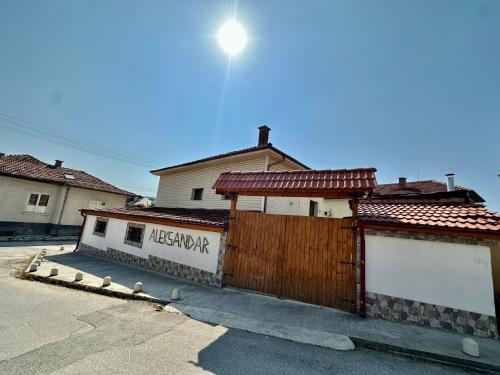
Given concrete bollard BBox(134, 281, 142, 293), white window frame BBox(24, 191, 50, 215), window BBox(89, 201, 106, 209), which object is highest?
window BBox(89, 201, 106, 209)

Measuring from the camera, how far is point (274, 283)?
7137 millimetres

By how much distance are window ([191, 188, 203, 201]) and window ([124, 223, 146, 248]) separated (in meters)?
4.14

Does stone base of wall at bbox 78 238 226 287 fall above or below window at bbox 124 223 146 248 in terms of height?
below

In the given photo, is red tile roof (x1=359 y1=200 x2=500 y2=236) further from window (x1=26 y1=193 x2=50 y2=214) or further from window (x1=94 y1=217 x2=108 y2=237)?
window (x1=26 y1=193 x2=50 y2=214)

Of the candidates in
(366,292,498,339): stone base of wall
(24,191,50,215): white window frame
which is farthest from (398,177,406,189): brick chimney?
(24,191,50,215): white window frame

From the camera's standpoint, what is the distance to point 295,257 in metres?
6.98

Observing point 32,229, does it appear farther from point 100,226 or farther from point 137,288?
point 137,288

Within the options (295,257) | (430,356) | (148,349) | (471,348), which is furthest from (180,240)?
(471,348)

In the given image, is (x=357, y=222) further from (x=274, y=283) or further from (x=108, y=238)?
(x=108, y=238)

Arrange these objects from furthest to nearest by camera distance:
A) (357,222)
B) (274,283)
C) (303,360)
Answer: (274,283) < (357,222) < (303,360)

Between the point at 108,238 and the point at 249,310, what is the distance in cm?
1057

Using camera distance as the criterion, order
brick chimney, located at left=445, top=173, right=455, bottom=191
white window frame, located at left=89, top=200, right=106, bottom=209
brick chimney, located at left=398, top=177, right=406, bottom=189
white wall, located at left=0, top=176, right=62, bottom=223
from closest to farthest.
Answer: brick chimney, located at left=445, top=173, right=455, bottom=191 → white wall, located at left=0, top=176, right=62, bottom=223 → brick chimney, located at left=398, top=177, right=406, bottom=189 → white window frame, located at left=89, top=200, right=106, bottom=209

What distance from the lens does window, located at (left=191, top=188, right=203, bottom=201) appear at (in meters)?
14.9

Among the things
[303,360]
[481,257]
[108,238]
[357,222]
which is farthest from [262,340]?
[108,238]
